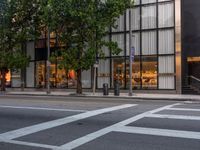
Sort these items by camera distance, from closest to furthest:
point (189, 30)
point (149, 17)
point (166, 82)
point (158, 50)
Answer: point (189, 30)
point (166, 82)
point (158, 50)
point (149, 17)

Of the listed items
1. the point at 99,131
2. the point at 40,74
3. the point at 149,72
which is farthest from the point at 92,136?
the point at 40,74

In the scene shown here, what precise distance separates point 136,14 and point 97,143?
2341cm

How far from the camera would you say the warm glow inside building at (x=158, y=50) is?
29062mm

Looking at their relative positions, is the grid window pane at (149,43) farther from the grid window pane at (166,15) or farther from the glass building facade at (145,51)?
the grid window pane at (166,15)

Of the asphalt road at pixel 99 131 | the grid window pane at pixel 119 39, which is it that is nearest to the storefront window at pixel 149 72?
the grid window pane at pixel 119 39

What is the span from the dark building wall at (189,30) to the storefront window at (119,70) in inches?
208

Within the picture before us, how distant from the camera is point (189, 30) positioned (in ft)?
95.6

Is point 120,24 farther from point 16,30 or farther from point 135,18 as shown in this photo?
point 16,30

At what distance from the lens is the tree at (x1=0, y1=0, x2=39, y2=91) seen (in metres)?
33.4

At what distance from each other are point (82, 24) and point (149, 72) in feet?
21.7

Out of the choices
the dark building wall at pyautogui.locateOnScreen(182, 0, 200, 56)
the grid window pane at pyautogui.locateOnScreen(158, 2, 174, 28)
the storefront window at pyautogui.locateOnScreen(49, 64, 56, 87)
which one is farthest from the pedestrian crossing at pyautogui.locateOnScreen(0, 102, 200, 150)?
the storefront window at pyautogui.locateOnScreen(49, 64, 56, 87)

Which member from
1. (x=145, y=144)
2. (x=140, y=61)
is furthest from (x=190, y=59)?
(x=145, y=144)

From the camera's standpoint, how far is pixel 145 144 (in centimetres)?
890

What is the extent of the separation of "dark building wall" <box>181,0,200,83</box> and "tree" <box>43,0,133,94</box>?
14.2 ft
